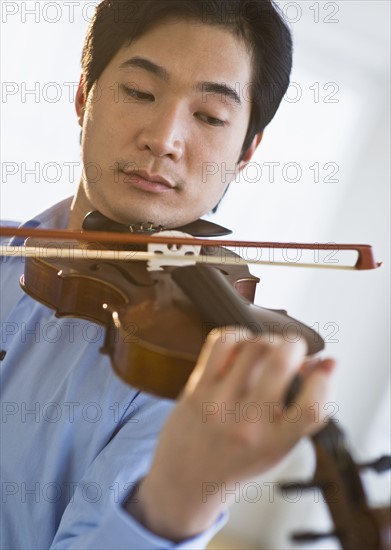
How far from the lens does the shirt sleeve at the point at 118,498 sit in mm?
682

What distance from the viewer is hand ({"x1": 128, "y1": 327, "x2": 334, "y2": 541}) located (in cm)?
54

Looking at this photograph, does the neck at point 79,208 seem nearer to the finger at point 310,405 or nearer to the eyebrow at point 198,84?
the eyebrow at point 198,84

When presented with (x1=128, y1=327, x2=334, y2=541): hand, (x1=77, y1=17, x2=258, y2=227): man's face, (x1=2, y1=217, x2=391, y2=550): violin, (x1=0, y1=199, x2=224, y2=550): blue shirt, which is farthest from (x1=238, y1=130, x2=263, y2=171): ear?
(x1=128, y1=327, x2=334, y2=541): hand

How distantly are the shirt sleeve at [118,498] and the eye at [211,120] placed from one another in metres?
0.40

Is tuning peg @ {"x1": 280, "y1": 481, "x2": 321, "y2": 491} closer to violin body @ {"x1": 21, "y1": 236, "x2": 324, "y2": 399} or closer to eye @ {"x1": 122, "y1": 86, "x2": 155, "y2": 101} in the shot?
violin body @ {"x1": 21, "y1": 236, "x2": 324, "y2": 399}

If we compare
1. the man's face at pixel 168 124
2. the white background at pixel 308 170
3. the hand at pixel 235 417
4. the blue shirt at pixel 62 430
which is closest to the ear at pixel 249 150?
the man's face at pixel 168 124

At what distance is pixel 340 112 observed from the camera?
2.38 meters

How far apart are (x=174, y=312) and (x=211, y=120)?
389mm

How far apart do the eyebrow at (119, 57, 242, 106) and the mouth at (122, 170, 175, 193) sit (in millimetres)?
135

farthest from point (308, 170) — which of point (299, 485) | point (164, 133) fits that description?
point (299, 485)

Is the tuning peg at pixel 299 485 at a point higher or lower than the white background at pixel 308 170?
lower

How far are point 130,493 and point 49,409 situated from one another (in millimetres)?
320

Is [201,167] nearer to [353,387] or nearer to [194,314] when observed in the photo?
[194,314]

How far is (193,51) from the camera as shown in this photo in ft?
3.51
